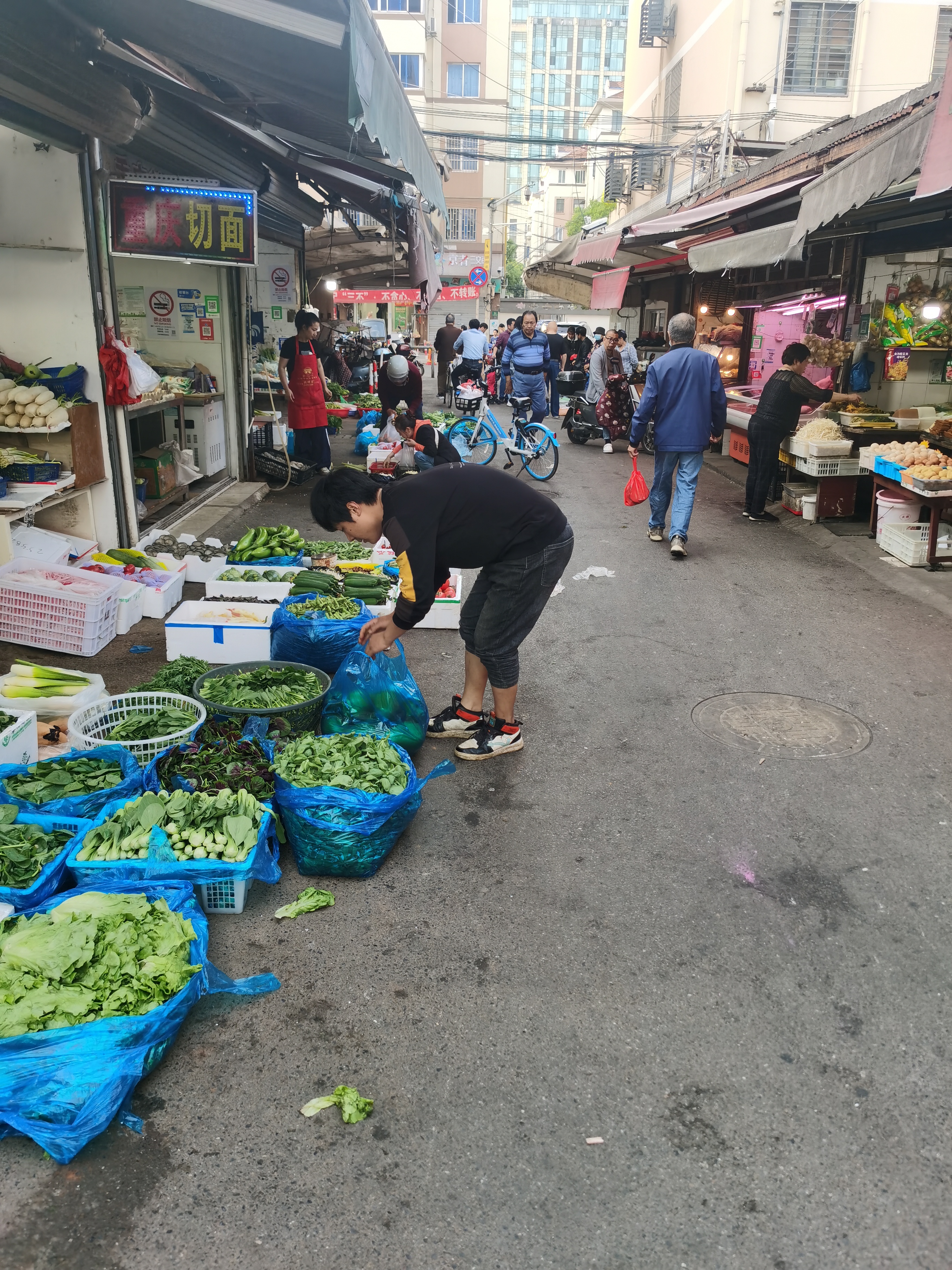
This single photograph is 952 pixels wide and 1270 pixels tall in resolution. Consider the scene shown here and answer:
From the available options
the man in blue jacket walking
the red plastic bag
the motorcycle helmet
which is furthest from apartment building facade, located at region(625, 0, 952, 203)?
the man in blue jacket walking

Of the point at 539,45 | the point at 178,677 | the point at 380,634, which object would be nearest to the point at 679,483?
the point at 380,634

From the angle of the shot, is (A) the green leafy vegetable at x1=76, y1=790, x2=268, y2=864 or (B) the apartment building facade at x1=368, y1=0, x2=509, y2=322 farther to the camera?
(B) the apartment building facade at x1=368, y1=0, x2=509, y2=322

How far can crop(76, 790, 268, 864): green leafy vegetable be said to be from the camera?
346cm

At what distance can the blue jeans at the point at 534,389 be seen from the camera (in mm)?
14383

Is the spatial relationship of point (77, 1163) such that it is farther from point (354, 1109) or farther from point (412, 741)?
point (412, 741)

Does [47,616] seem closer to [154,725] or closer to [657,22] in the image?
[154,725]

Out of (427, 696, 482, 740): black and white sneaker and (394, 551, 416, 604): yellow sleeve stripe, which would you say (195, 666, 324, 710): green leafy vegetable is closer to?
(427, 696, 482, 740): black and white sneaker

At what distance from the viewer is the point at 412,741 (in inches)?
191

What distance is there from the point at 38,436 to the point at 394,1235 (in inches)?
248

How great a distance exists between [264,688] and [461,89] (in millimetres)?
56512

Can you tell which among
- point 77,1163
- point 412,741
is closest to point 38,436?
point 412,741

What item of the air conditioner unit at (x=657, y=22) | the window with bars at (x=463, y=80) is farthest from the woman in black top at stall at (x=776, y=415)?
the window with bars at (x=463, y=80)

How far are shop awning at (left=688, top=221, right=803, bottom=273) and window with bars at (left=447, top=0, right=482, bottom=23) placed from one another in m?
48.0

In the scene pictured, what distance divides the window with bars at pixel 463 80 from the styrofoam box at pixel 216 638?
55220 millimetres
